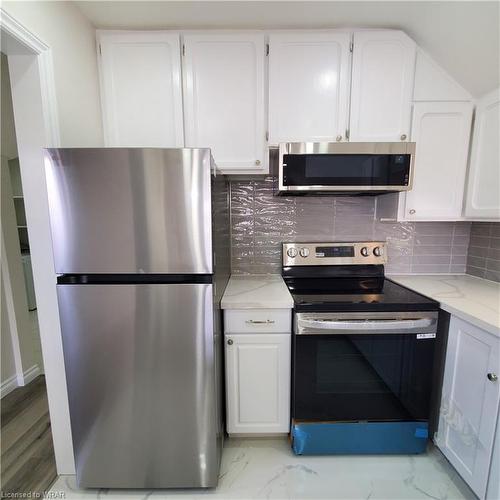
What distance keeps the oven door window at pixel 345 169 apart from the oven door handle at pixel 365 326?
0.75 metres

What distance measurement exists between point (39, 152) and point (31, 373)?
2025 mm

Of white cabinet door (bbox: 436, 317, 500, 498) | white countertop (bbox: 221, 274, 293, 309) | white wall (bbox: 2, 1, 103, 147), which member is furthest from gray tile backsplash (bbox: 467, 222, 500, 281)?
white wall (bbox: 2, 1, 103, 147)

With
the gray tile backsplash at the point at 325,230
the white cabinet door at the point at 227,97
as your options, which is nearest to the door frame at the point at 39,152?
the white cabinet door at the point at 227,97

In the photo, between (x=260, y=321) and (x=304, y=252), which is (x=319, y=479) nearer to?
(x=260, y=321)

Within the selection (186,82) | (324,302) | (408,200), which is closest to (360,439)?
(324,302)

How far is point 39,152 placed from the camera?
3.90 ft

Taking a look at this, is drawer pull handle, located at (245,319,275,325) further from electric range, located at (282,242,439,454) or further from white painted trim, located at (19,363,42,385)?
white painted trim, located at (19,363,42,385)

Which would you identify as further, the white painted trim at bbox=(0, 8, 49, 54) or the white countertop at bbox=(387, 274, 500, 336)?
the white countertop at bbox=(387, 274, 500, 336)

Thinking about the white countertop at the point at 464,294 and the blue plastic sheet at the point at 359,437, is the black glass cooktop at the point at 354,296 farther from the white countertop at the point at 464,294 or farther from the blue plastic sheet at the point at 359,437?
the blue plastic sheet at the point at 359,437

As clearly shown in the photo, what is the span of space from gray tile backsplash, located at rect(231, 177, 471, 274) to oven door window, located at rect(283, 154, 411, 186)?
1.48 ft

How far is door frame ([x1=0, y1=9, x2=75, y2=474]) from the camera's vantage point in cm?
113

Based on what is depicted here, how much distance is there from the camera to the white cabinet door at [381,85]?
5.00 ft

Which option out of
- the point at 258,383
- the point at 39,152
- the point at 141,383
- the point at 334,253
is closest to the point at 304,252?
the point at 334,253

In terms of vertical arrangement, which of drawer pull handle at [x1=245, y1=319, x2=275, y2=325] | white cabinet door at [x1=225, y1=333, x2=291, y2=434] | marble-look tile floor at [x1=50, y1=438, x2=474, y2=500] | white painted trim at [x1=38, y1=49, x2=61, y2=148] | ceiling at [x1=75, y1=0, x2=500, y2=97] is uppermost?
ceiling at [x1=75, y1=0, x2=500, y2=97]
